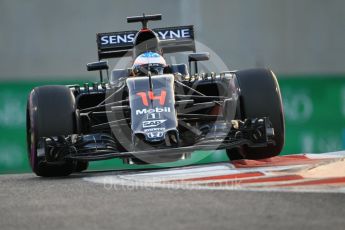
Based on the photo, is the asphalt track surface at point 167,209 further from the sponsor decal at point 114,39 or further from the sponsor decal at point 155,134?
the sponsor decal at point 114,39

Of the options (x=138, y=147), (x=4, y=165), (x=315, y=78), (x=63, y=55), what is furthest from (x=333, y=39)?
(x=138, y=147)

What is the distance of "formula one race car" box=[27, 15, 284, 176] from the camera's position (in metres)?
9.48

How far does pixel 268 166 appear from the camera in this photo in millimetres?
9594

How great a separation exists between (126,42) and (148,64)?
108cm

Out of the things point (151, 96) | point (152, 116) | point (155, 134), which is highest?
point (151, 96)

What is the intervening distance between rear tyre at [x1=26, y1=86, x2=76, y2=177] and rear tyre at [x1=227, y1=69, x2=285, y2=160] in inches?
69.5

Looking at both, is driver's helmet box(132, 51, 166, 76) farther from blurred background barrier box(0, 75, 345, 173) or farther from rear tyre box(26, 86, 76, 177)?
blurred background barrier box(0, 75, 345, 173)

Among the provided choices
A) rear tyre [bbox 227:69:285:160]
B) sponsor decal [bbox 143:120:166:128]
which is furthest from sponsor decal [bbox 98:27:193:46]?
sponsor decal [bbox 143:120:166:128]

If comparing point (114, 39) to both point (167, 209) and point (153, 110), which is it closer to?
point (153, 110)

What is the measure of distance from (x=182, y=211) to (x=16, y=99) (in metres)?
7.10

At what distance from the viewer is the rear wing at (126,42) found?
11969 mm

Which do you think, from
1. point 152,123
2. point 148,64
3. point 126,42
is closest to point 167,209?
point 152,123

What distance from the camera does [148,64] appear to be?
36.2ft

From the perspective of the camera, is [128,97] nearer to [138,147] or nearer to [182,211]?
[138,147]
